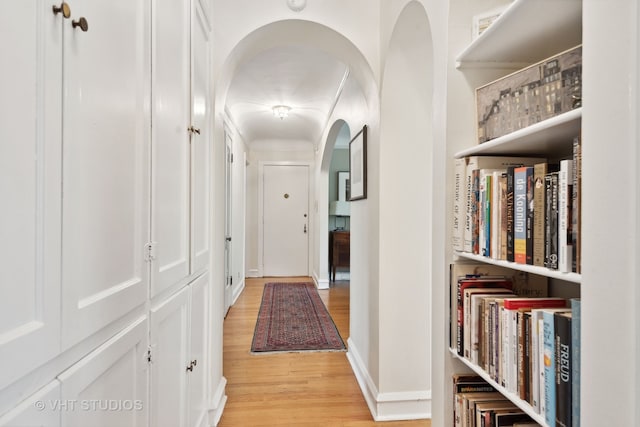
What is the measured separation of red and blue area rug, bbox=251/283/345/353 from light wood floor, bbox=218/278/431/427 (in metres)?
0.12

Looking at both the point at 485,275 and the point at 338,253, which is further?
the point at 338,253

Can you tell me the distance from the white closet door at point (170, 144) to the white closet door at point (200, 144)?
0.29 feet

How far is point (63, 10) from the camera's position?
61 centimetres

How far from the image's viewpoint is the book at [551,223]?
2.62 feet

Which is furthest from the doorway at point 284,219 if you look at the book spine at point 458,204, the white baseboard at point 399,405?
the book spine at point 458,204

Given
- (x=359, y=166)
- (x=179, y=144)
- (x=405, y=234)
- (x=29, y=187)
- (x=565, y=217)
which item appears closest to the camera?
(x=29, y=187)

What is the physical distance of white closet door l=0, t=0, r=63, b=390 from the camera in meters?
0.51

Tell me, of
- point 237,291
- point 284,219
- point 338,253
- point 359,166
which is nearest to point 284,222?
point 284,219

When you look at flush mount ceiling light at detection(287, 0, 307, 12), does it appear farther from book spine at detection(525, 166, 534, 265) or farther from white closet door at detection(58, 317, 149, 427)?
white closet door at detection(58, 317, 149, 427)

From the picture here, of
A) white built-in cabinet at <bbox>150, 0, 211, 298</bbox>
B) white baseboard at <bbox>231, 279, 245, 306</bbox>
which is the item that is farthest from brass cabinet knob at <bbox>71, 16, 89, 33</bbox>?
white baseboard at <bbox>231, 279, 245, 306</bbox>

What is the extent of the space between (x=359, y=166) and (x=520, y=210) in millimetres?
1841

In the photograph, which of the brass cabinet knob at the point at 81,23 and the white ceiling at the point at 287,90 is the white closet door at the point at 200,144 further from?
the brass cabinet knob at the point at 81,23

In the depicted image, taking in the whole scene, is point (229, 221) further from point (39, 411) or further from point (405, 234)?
point (39, 411)

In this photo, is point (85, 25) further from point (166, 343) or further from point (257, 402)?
point (257, 402)
